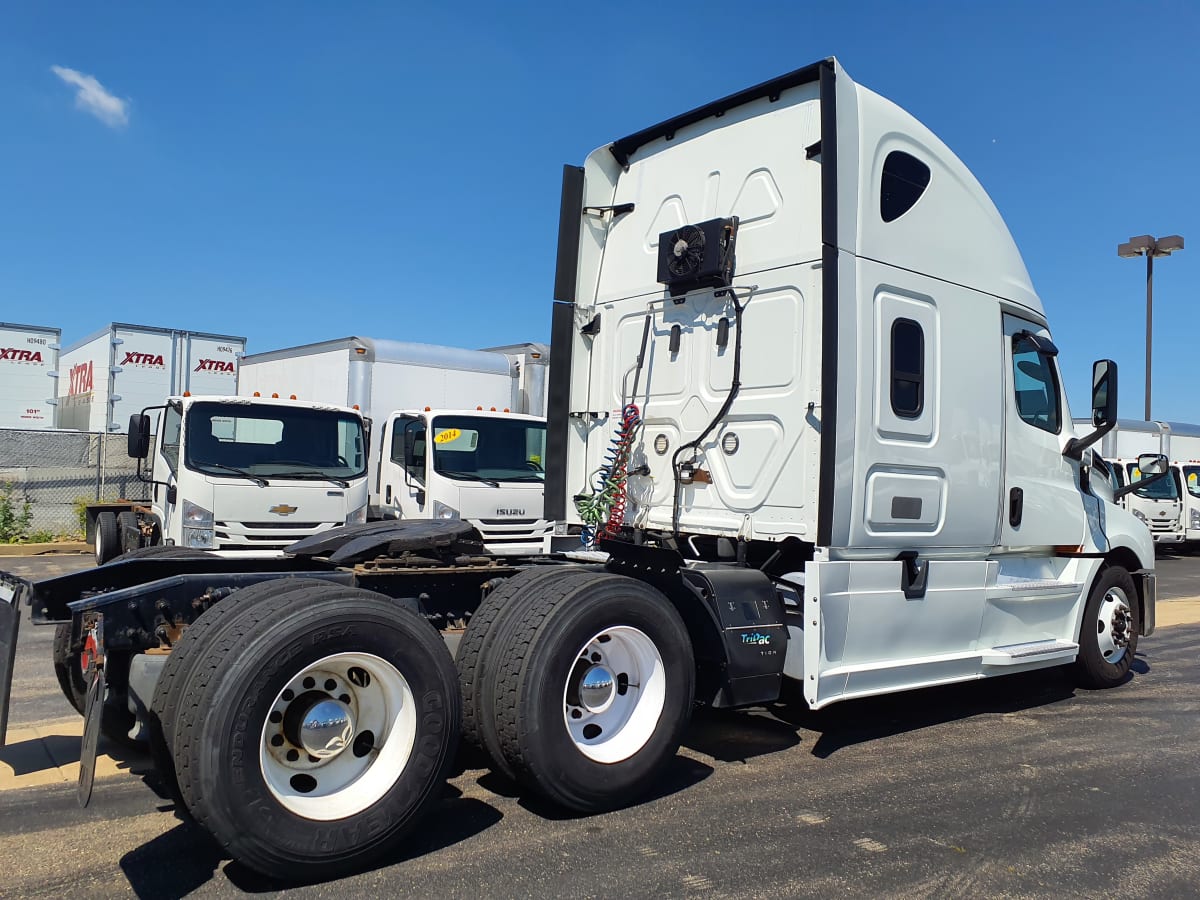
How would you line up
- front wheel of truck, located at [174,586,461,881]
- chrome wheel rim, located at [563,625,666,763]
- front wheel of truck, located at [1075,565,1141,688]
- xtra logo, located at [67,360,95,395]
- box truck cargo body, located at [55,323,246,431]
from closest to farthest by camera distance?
1. front wheel of truck, located at [174,586,461,881]
2. chrome wheel rim, located at [563,625,666,763]
3. front wheel of truck, located at [1075,565,1141,688]
4. box truck cargo body, located at [55,323,246,431]
5. xtra logo, located at [67,360,95,395]

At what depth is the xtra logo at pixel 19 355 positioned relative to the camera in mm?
20016

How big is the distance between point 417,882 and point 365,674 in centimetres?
80

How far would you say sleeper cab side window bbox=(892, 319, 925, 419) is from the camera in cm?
533

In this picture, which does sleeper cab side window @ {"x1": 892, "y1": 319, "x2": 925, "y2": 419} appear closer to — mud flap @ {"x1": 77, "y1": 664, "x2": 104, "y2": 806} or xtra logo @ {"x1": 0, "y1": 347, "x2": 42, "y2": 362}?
mud flap @ {"x1": 77, "y1": 664, "x2": 104, "y2": 806}

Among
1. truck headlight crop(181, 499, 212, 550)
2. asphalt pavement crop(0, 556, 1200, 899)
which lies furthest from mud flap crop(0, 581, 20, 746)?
truck headlight crop(181, 499, 212, 550)

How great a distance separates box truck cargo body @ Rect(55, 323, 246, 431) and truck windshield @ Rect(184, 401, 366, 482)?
25.1 ft

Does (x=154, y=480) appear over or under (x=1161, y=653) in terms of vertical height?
over

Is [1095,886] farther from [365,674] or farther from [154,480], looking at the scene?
[154,480]

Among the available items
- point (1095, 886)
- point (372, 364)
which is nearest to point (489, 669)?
point (1095, 886)

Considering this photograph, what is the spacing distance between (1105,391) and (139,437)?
29.0ft

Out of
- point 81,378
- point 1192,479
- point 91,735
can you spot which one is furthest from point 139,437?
point 1192,479

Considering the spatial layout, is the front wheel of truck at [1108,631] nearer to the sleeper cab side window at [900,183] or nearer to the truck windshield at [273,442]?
the sleeper cab side window at [900,183]

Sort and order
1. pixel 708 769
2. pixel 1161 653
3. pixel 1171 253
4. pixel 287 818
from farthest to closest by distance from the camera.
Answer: pixel 1171 253 < pixel 1161 653 < pixel 708 769 < pixel 287 818

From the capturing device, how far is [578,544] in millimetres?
6742
